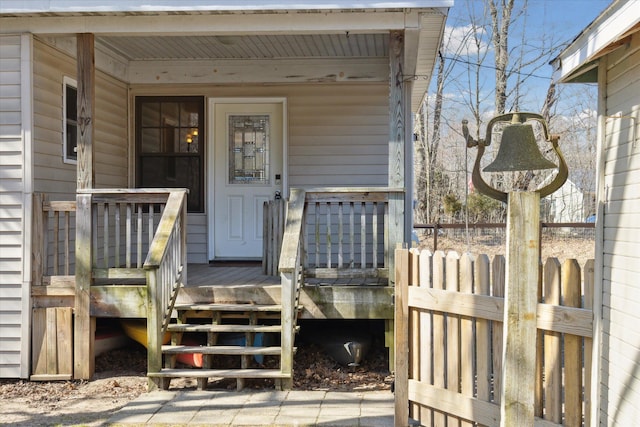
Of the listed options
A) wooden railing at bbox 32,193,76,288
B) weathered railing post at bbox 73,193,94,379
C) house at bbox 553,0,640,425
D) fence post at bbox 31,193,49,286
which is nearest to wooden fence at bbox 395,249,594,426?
house at bbox 553,0,640,425

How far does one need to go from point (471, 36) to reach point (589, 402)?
23619mm

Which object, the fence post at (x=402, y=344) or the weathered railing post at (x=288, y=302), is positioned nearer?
the fence post at (x=402, y=344)

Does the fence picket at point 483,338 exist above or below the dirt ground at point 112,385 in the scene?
above

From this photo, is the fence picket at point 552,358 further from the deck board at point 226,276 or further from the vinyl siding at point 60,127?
the vinyl siding at point 60,127

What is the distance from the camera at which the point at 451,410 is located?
4363 millimetres

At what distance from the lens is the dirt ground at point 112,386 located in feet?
17.0

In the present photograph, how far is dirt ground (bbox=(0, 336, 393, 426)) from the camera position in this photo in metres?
5.18

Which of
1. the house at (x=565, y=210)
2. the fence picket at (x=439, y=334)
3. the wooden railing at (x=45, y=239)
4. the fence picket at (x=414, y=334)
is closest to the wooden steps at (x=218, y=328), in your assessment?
the wooden railing at (x=45, y=239)

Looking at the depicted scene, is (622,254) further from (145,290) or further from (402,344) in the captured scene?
(145,290)

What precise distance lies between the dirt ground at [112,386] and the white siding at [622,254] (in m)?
2.53

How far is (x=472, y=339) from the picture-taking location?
4223 mm

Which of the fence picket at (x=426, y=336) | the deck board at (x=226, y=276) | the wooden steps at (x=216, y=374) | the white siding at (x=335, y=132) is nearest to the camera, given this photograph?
the fence picket at (x=426, y=336)

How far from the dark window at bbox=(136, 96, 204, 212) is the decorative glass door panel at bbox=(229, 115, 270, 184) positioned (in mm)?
421

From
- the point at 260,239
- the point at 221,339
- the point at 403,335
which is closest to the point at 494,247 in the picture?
the point at 260,239
